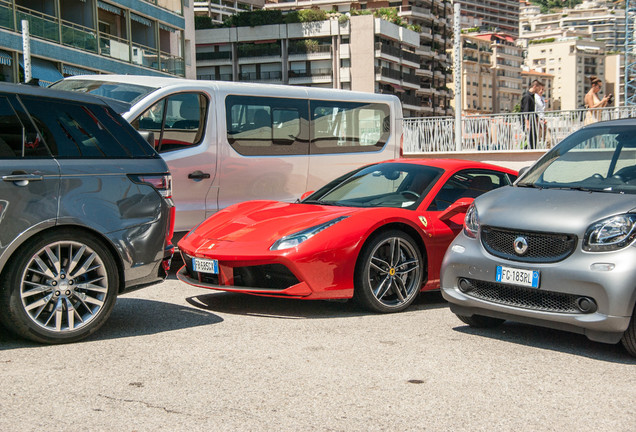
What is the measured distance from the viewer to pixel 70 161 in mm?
5602

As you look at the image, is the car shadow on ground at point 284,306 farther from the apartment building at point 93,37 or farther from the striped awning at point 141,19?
the striped awning at point 141,19

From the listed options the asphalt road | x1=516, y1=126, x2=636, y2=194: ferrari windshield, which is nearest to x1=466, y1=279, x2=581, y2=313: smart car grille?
the asphalt road

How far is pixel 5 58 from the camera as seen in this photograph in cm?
2936

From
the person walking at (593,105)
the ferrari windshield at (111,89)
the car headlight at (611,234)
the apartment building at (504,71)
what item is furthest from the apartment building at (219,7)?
the car headlight at (611,234)

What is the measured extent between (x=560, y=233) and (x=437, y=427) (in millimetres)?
2027

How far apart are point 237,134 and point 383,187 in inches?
130

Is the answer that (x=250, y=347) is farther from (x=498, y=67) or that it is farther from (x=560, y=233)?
(x=498, y=67)

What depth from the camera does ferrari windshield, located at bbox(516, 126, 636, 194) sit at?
5.91m

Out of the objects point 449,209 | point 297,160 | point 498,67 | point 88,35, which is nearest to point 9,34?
point 88,35

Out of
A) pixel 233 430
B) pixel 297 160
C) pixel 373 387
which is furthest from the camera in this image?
pixel 297 160

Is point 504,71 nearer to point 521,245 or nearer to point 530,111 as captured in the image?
point 530,111

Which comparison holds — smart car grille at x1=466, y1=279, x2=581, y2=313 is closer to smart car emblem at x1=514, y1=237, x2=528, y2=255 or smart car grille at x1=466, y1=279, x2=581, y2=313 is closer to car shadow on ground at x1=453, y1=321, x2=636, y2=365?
smart car emblem at x1=514, y1=237, x2=528, y2=255

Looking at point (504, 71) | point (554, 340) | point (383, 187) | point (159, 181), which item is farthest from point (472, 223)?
point (504, 71)

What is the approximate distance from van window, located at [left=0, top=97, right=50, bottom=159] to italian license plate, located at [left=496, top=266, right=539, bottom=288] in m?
3.20
